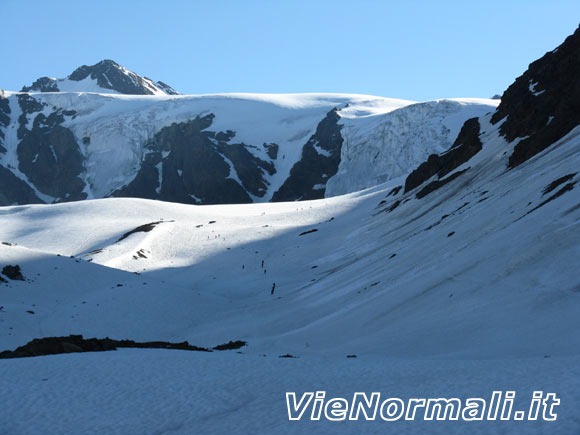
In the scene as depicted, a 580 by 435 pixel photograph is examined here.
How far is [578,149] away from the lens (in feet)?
94.2

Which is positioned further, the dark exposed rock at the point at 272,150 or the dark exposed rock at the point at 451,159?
the dark exposed rock at the point at 272,150

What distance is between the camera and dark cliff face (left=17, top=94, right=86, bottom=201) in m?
161

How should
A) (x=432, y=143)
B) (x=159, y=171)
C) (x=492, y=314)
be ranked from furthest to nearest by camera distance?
(x=159, y=171)
(x=432, y=143)
(x=492, y=314)

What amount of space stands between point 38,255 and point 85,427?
28351 millimetres

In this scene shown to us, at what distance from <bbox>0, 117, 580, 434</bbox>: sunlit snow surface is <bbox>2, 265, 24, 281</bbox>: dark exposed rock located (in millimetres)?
881

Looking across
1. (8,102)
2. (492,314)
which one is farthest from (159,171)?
(492,314)

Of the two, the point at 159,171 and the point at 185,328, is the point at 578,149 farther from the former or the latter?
the point at 159,171

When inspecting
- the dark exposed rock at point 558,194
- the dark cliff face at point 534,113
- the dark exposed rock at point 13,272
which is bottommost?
the dark exposed rock at point 13,272

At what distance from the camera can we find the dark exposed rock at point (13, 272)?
1176 inches

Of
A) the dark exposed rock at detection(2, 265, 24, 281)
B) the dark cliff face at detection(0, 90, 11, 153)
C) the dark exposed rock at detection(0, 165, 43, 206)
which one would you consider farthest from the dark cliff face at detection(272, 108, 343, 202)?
the dark exposed rock at detection(2, 265, 24, 281)

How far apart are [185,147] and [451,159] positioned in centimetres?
11011

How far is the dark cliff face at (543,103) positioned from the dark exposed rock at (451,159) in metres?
2.64

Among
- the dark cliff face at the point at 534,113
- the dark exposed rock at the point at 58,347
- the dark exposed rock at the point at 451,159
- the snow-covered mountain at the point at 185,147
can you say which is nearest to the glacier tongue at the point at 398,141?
the snow-covered mountain at the point at 185,147

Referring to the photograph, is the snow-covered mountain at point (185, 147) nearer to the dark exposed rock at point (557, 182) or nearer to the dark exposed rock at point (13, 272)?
the dark exposed rock at point (13, 272)
